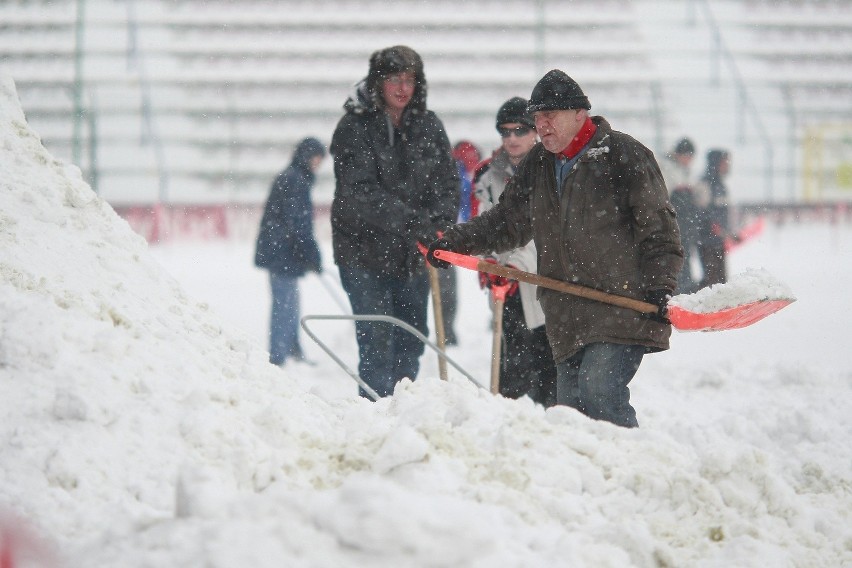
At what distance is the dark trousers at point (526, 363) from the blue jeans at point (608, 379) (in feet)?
3.11

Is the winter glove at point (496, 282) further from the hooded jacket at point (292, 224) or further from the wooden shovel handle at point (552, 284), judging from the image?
the hooded jacket at point (292, 224)

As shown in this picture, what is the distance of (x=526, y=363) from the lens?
190 inches

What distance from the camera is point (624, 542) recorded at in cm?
268

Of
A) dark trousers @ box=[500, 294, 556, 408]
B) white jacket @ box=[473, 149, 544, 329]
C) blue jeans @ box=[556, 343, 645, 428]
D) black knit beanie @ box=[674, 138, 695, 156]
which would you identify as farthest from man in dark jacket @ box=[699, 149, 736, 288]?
blue jeans @ box=[556, 343, 645, 428]

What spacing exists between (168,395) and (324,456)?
54 cm

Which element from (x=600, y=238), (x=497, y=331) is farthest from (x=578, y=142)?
(x=497, y=331)

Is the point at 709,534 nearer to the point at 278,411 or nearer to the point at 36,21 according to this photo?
the point at 278,411

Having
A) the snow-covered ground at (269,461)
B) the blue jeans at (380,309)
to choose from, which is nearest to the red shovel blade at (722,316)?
the snow-covered ground at (269,461)

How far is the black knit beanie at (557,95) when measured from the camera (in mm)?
3680

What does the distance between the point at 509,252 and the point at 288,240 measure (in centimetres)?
273

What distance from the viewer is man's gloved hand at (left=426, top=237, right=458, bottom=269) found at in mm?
4148

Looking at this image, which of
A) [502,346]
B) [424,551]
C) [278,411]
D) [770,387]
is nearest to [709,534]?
[424,551]

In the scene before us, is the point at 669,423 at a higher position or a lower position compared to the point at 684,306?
lower

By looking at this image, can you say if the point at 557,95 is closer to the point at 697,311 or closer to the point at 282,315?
the point at 697,311
